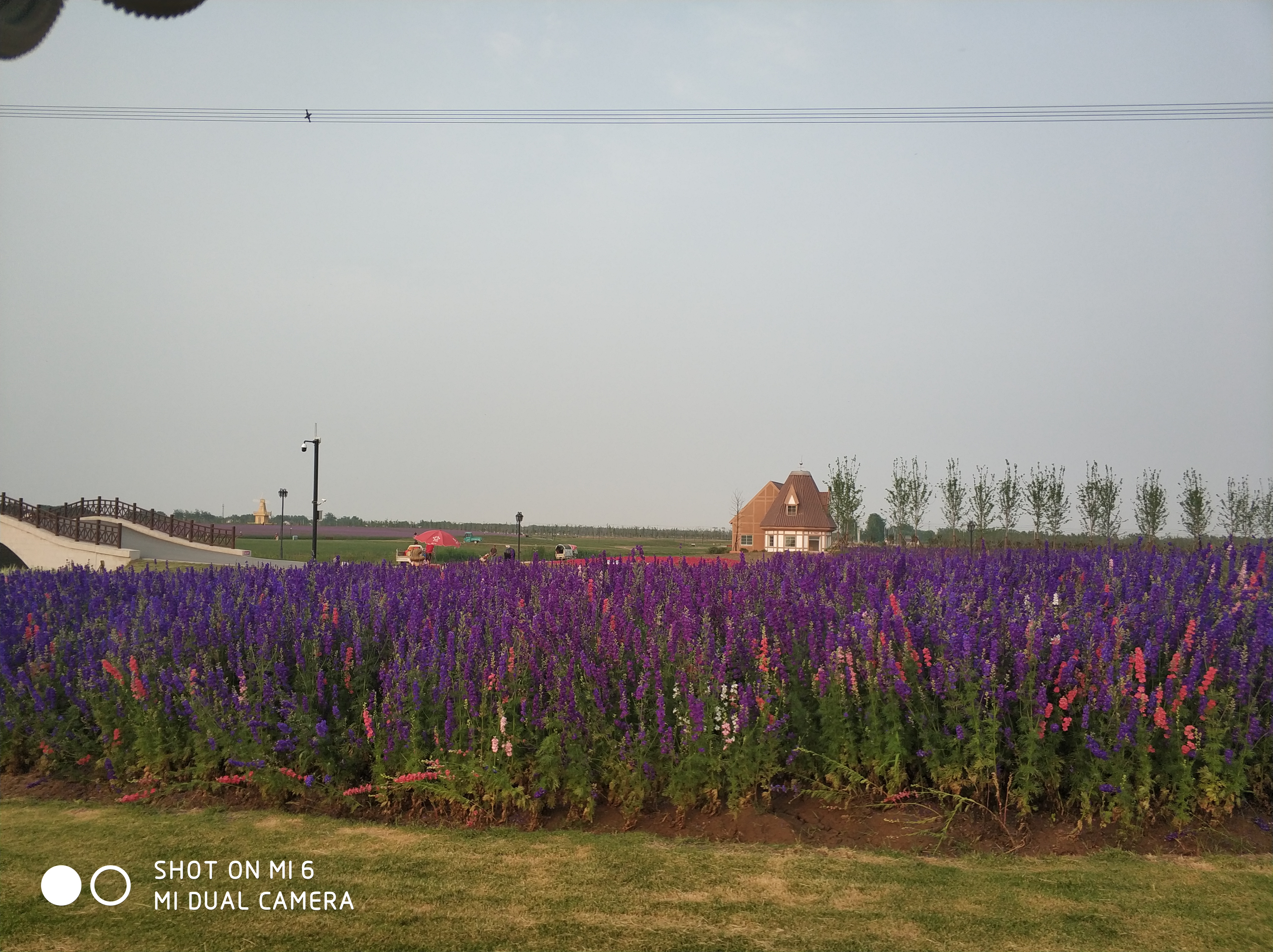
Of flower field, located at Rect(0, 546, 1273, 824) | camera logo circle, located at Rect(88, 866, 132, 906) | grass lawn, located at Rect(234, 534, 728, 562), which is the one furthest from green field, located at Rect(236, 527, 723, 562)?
camera logo circle, located at Rect(88, 866, 132, 906)

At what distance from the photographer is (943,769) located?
4836mm

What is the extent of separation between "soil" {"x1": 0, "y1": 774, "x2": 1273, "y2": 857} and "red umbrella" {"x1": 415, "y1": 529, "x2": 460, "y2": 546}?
96.0ft

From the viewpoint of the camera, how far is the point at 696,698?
503cm

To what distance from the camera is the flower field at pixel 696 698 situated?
4.79 m

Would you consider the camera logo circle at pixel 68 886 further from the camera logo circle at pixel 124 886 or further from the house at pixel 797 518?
the house at pixel 797 518

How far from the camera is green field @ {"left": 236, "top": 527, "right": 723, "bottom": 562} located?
1642 inches

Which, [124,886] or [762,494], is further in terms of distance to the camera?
[762,494]

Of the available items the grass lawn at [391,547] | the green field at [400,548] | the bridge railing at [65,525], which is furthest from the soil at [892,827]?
the bridge railing at [65,525]

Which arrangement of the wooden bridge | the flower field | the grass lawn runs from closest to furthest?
the flower field, the wooden bridge, the grass lawn

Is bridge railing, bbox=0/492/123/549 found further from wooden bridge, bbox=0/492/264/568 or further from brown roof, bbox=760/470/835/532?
brown roof, bbox=760/470/835/532

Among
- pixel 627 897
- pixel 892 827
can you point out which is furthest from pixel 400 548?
pixel 627 897

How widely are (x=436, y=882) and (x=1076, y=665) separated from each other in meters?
3.83

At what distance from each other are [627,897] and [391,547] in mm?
58358

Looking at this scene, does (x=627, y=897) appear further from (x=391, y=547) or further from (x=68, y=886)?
(x=391, y=547)
